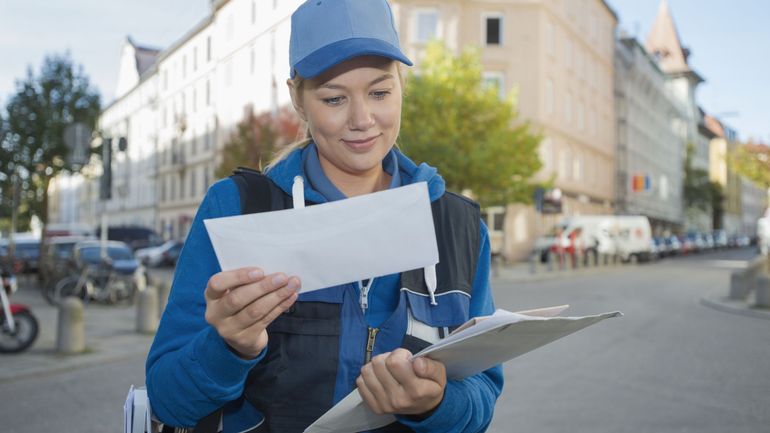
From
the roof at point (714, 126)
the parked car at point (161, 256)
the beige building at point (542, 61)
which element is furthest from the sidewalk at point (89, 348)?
the roof at point (714, 126)

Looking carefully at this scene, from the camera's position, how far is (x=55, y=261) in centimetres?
1839

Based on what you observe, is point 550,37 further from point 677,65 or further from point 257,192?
point 677,65

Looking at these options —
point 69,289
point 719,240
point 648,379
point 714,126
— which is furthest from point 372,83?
point 714,126

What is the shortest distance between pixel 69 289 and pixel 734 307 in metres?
13.3

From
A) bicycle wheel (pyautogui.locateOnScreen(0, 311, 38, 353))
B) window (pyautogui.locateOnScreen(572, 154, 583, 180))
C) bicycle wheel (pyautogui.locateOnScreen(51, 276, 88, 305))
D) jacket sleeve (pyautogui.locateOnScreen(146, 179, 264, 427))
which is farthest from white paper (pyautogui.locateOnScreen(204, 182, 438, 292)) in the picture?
window (pyautogui.locateOnScreen(572, 154, 583, 180))

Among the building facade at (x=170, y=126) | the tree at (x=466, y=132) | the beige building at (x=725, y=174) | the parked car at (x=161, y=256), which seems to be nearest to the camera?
the tree at (x=466, y=132)

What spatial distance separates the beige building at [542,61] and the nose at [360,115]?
104 ft

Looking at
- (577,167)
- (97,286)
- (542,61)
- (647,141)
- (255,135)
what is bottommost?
(97,286)

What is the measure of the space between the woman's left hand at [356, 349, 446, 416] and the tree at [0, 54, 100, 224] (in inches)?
894

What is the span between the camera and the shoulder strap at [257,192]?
1812 millimetres

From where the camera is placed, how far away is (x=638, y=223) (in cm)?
3550

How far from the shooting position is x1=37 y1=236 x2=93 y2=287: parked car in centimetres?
1706

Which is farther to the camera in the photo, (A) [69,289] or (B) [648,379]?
A: (A) [69,289]

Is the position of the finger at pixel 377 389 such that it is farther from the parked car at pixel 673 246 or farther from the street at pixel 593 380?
the parked car at pixel 673 246
